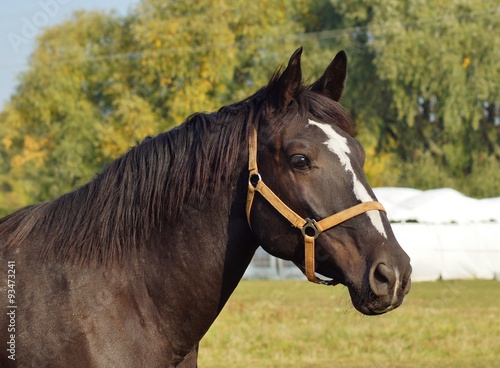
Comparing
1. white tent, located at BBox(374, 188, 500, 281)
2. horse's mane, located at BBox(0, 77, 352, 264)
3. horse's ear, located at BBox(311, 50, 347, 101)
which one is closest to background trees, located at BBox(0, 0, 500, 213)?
white tent, located at BBox(374, 188, 500, 281)

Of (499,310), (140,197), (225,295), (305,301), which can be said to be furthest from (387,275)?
(305,301)

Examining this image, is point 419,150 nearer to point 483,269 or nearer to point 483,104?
point 483,104

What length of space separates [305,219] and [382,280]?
0.44m

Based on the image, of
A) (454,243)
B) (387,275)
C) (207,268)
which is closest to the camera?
(387,275)

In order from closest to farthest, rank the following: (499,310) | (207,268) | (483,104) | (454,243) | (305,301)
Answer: (207,268), (499,310), (305,301), (454,243), (483,104)

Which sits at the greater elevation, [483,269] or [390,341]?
[390,341]

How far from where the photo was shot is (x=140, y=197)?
3.65m

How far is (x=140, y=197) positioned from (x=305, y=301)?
1405 centimetres

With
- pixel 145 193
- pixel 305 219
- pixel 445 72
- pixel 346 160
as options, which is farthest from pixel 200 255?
pixel 445 72

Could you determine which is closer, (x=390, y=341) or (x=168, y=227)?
(x=168, y=227)

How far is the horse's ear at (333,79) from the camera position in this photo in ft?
12.7

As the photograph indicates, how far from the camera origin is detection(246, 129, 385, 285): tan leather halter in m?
3.40

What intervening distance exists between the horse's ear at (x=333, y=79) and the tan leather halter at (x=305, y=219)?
47cm

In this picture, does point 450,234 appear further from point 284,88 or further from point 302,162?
point 302,162
